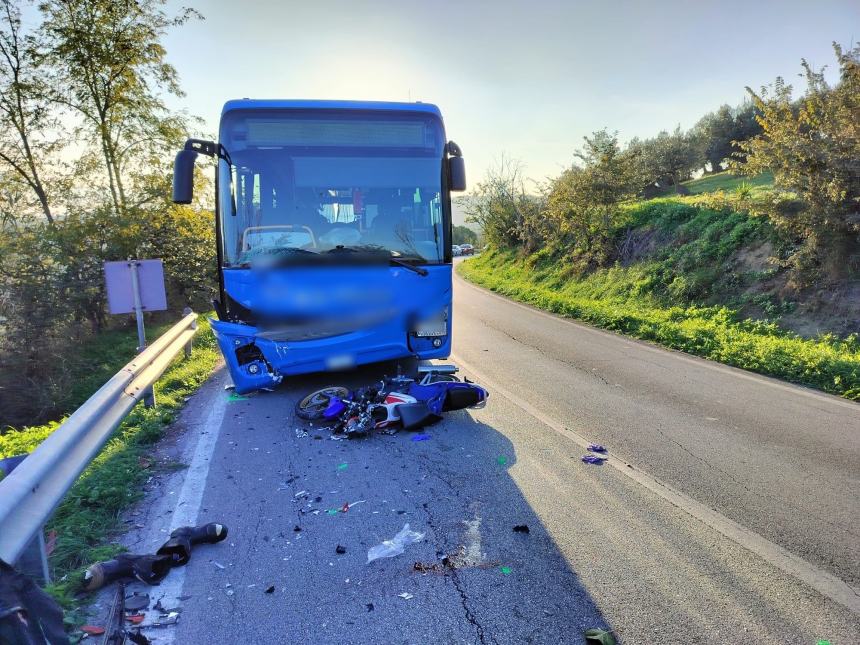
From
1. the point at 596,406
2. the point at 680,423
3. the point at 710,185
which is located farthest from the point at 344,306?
the point at 710,185

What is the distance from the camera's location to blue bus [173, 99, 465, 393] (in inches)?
230

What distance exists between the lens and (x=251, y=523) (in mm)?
3564

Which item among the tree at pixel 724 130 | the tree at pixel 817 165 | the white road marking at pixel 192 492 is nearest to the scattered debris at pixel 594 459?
the white road marking at pixel 192 492

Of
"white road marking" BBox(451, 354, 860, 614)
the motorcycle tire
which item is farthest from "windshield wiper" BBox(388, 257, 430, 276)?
"white road marking" BBox(451, 354, 860, 614)

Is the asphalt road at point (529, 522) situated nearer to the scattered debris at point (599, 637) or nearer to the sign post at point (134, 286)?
the scattered debris at point (599, 637)

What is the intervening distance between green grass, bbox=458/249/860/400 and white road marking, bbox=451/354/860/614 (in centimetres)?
417

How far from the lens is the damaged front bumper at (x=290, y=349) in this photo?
5840 mm

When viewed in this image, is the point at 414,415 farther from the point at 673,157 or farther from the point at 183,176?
the point at 673,157

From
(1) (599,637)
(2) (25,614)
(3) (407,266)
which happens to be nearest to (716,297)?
(3) (407,266)

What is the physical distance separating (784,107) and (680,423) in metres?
7.66

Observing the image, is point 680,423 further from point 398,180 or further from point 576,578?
point 398,180

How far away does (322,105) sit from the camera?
611 centimetres

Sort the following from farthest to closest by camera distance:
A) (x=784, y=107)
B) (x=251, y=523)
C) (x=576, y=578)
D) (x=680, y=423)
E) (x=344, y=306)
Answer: (x=784, y=107), (x=344, y=306), (x=680, y=423), (x=251, y=523), (x=576, y=578)

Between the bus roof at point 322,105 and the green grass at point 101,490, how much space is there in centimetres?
350
